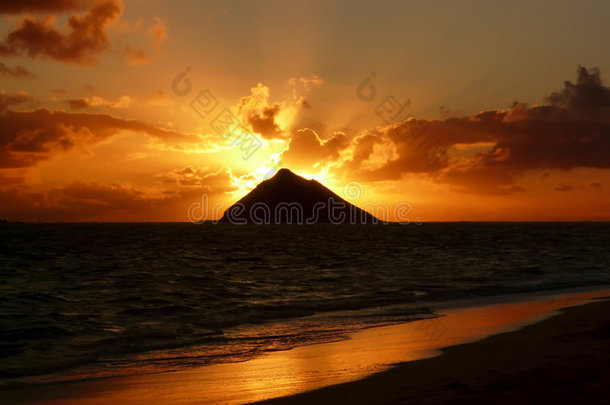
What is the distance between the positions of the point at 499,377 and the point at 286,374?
13.8 ft

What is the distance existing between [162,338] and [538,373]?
10.6 meters

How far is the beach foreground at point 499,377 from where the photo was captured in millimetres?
8406

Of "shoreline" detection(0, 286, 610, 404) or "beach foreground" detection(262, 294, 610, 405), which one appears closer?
"beach foreground" detection(262, 294, 610, 405)

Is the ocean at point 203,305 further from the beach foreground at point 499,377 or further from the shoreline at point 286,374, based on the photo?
the beach foreground at point 499,377

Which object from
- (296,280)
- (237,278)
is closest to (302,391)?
(296,280)

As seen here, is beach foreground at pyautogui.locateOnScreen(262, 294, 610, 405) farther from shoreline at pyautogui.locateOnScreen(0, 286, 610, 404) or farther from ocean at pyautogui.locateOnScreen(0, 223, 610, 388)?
ocean at pyautogui.locateOnScreen(0, 223, 610, 388)

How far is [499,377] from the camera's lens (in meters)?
9.68

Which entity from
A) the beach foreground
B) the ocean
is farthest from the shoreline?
the ocean

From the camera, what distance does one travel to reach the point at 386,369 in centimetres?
1100

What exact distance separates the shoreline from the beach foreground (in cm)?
42

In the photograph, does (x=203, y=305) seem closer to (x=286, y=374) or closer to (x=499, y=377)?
(x=286, y=374)

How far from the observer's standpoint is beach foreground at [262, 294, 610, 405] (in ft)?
27.6

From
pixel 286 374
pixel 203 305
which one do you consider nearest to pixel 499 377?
pixel 286 374

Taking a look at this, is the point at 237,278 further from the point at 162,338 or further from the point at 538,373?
the point at 538,373
